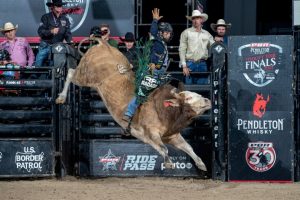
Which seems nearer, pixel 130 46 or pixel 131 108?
pixel 131 108

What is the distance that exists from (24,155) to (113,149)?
1.23 meters

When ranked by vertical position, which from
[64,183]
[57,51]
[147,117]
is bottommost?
[64,183]

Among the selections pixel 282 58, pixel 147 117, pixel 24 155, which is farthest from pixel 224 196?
pixel 24 155

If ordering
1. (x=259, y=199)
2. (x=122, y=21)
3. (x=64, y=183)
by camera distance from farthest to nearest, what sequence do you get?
1. (x=122, y=21)
2. (x=64, y=183)
3. (x=259, y=199)

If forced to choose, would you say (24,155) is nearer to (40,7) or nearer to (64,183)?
(64,183)

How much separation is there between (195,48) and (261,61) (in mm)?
1013

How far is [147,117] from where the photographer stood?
10984 millimetres

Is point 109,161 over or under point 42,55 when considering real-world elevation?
under

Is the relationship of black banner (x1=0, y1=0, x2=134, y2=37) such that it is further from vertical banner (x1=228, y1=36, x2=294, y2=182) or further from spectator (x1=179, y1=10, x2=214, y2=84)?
Answer: vertical banner (x1=228, y1=36, x2=294, y2=182)

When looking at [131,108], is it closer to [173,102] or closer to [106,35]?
[173,102]

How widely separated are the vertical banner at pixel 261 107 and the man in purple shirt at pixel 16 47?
2956mm

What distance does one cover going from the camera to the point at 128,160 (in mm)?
12352

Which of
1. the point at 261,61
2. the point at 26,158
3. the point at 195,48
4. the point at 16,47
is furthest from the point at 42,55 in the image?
the point at 261,61

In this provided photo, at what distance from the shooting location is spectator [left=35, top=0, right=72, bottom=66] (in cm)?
1262
